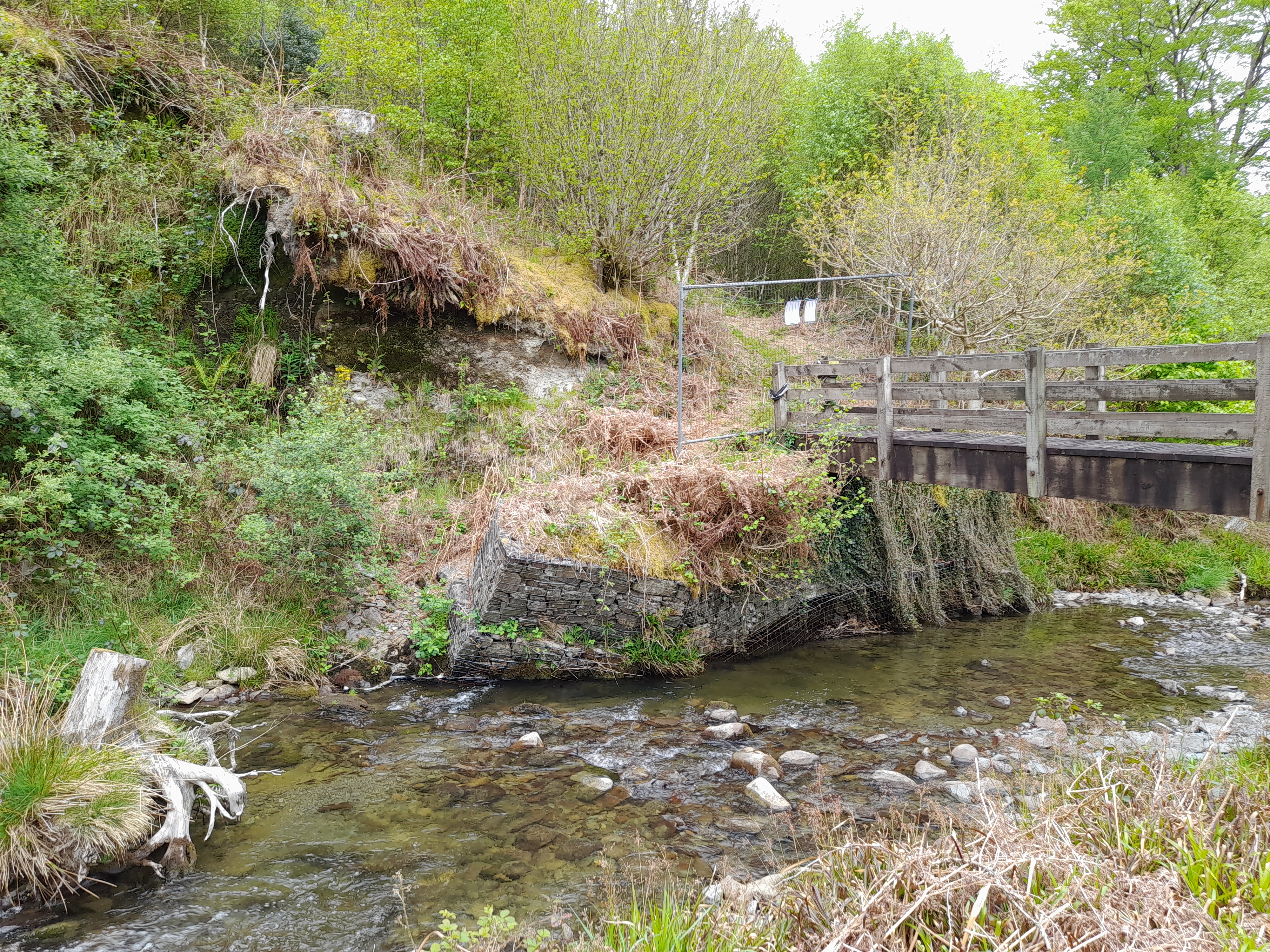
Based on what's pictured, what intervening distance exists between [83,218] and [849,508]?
11.0 meters

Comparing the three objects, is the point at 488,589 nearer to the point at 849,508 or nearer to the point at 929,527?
the point at 849,508

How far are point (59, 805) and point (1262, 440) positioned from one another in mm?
8051

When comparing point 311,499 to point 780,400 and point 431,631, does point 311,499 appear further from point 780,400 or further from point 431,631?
point 780,400

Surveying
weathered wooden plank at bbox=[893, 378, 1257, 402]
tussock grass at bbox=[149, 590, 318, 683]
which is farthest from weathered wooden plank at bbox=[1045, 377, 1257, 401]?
tussock grass at bbox=[149, 590, 318, 683]

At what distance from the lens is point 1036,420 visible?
21.3ft

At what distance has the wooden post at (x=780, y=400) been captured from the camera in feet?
31.0

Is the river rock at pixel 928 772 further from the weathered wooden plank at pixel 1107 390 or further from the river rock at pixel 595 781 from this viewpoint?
the weathered wooden plank at pixel 1107 390

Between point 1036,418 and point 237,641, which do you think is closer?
point 1036,418

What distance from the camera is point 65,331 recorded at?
24.8ft

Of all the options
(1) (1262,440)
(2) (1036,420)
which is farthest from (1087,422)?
(1) (1262,440)

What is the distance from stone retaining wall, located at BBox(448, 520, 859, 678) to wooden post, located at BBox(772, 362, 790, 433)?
8.85ft

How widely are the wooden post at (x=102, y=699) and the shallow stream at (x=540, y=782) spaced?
0.91m

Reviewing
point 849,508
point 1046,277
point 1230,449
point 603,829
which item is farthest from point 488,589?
point 1046,277

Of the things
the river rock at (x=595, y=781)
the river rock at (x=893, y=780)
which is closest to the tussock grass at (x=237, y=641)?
the river rock at (x=595, y=781)
